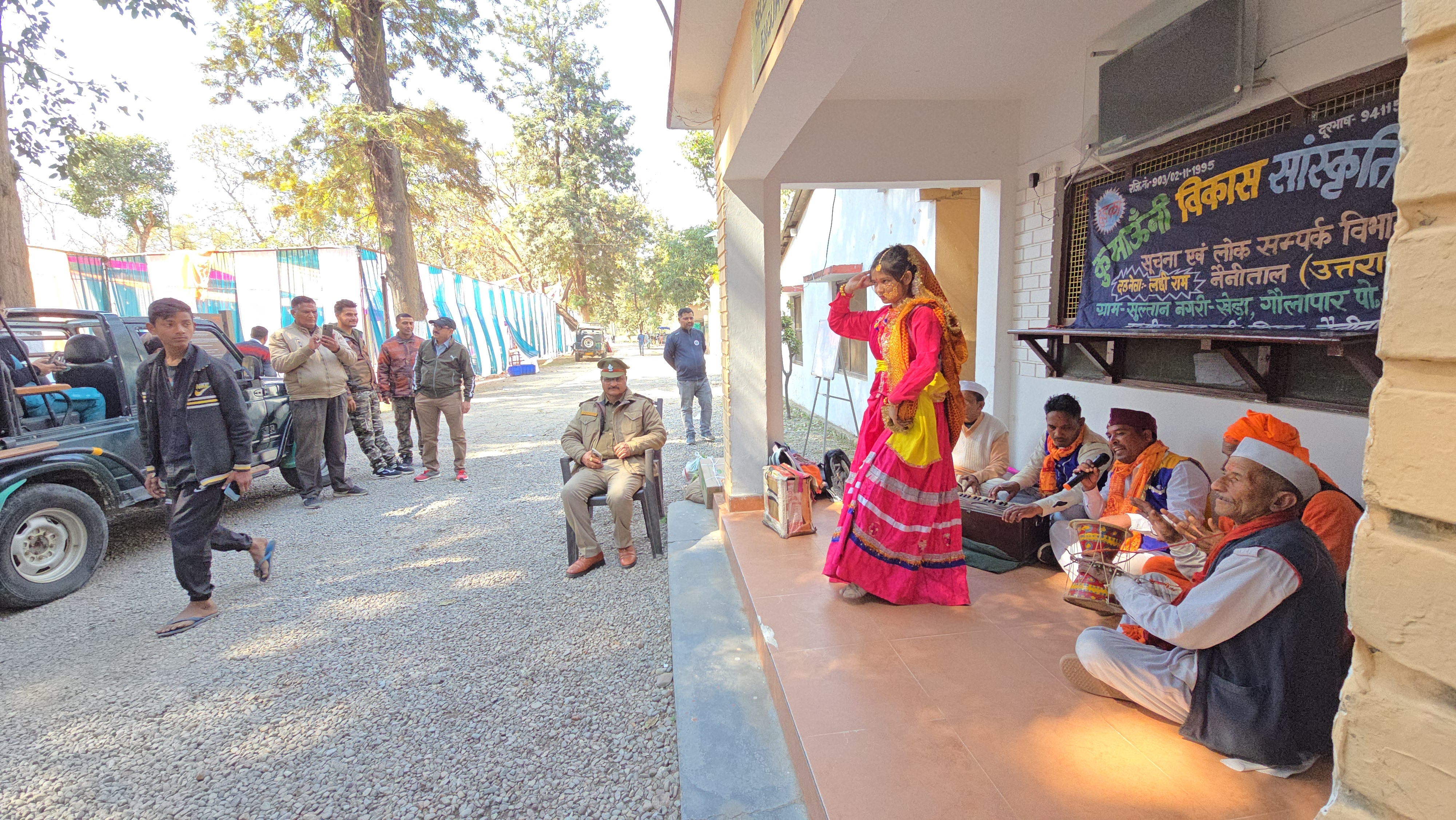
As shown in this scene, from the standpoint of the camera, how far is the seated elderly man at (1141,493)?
3.04 meters

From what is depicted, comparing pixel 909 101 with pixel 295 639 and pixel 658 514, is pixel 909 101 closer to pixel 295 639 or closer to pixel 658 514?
pixel 658 514

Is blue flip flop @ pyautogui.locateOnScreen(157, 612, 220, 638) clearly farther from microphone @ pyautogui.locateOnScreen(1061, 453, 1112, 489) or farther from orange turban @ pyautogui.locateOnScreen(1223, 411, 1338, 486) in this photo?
orange turban @ pyautogui.locateOnScreen(1223, 411, 1338, 486)

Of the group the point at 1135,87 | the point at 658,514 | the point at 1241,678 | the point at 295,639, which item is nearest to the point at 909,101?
the point at 1135,87

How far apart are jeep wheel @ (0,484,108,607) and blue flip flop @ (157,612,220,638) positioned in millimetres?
1095

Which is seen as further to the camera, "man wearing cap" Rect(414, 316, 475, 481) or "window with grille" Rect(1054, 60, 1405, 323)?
"man wearing cap" Rect(414, 316, 475, 481)

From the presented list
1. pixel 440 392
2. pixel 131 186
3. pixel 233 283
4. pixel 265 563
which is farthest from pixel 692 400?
pixel 131 186

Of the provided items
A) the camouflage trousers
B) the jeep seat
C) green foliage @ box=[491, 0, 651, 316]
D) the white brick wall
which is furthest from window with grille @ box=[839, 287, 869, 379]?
green foliage @ box=[491, 0, 651, 316]

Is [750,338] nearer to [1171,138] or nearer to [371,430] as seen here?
[1171,138]

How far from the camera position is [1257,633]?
1.97 m

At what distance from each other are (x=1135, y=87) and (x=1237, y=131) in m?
0.64

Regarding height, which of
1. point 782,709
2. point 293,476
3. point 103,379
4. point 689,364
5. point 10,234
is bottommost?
point 782,709

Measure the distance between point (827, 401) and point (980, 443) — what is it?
2324mm

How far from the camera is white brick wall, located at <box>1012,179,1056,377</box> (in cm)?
470

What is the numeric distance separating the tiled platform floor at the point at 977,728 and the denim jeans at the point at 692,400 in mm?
5573
